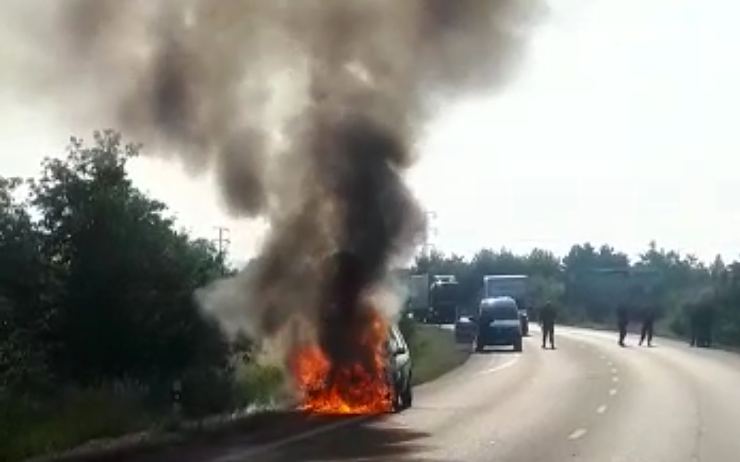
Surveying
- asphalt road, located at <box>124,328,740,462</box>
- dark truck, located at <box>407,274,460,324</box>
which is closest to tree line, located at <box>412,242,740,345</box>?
dark truck, located at <box>407,274,460,324</box>

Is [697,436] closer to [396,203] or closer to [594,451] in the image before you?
[594,451]

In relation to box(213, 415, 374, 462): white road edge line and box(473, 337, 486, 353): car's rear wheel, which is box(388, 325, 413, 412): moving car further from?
box(473, 337, 486, 353): car's rear wheel

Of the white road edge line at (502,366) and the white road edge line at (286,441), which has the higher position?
the white road edge line at (502,366)

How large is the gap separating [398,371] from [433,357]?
2298 centimetres

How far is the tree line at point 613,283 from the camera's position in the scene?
Result: 68.6m

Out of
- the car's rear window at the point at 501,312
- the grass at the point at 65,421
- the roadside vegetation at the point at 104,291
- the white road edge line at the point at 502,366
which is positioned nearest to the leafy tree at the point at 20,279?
the roadside vegetation at the point at 104,291

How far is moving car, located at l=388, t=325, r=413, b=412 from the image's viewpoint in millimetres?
24562

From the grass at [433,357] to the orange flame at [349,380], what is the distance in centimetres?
983

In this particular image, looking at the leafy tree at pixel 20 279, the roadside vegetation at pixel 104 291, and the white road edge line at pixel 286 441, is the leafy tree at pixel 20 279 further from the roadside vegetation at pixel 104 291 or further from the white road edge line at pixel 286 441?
the white road edge line at pixel 286 441

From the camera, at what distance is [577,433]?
66.3 feet

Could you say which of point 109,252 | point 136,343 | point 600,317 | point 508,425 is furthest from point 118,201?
point 600,317

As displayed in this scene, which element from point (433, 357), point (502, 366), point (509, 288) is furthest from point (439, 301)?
point (502, 366)

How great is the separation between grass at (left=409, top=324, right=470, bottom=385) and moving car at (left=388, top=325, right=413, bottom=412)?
8.70m

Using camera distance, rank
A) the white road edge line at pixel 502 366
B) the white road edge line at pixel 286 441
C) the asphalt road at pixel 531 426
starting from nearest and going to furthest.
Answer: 1. the white road edge line at pixel 286 441
2. the asphalt road at pixel 531 426
3. the white road edge line at pixel 502 366
